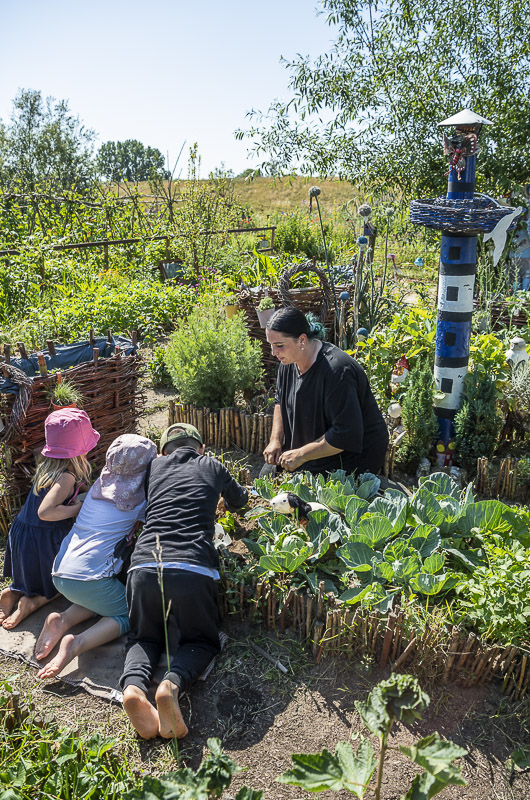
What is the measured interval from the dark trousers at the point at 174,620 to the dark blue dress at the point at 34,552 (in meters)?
0.68

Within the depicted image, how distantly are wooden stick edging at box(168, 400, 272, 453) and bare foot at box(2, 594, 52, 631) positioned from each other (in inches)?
70.9

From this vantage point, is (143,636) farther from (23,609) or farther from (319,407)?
(319,407)

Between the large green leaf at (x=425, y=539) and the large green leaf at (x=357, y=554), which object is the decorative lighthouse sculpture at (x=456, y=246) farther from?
the large green leaf at (x=357, y=554)

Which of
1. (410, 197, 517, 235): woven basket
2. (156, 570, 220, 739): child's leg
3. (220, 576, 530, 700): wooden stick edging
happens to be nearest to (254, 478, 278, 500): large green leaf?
(220, 576, 530, 700): wooden stick edging

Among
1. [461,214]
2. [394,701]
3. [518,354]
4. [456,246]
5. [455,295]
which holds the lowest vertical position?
[394,701]

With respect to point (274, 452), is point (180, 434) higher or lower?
higher

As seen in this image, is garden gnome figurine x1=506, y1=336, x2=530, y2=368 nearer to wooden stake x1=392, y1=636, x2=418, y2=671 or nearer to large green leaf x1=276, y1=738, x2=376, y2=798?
wooden stake x1=392, y1=636, x2=418, y2=671

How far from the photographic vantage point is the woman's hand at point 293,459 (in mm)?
3391

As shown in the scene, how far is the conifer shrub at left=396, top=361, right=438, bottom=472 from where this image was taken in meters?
3.86

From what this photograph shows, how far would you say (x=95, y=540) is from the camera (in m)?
2.83

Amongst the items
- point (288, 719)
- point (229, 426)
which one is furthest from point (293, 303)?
point (288, 719)

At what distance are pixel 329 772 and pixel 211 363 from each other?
3.41m

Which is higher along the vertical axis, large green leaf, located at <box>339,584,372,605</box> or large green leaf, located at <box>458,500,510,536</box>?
large green leaf, located at <box>458,500,510,536</box>

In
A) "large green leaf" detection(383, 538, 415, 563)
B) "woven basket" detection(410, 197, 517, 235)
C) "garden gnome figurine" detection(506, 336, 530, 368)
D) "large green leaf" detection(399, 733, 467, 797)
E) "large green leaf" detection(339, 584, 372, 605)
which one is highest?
"woven basket" detection(410, 197, 517, 235)
